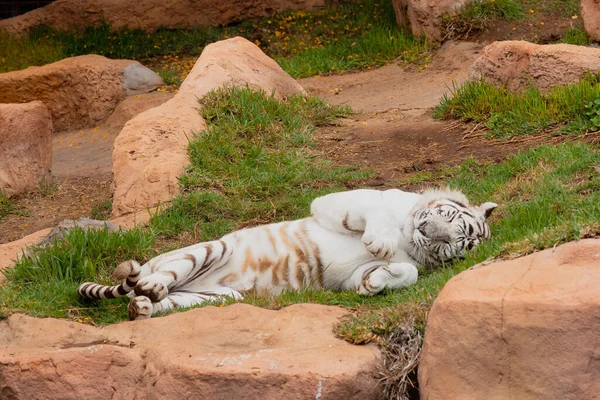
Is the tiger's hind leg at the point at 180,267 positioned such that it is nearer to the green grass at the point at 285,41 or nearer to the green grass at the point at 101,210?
the green grass at the point at 101,210

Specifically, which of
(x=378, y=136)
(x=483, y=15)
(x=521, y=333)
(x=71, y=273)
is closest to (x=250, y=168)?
(x=378, y=136)

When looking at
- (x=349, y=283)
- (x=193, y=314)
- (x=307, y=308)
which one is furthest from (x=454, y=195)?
(x=193, y=314)

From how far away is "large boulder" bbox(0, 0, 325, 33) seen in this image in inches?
536

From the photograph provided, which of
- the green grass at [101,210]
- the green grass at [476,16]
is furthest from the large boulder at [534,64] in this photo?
the green grass at [101,210]

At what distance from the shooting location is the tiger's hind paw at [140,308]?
5078 millimetres

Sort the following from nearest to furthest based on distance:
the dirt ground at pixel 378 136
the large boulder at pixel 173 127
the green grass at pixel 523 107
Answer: the large boulder at pixel 173 127 → the green grass at pixel 523 107 → the dirt ground at pixel 378 136

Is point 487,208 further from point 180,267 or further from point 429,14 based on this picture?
point 429,14

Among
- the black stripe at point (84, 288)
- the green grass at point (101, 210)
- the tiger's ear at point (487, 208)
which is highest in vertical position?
the black stripe at point (84, 288)

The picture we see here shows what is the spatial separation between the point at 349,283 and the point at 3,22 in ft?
32.0

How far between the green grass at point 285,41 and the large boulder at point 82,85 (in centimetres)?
54

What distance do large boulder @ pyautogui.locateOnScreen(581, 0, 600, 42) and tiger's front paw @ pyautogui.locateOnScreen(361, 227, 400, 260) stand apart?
5.66m

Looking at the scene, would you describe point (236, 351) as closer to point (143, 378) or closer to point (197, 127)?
point (143, 378)

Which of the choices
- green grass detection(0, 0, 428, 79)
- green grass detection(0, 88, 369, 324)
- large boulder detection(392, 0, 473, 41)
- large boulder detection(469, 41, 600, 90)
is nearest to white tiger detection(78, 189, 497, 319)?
green grass detection(0, 88, 369, 324)

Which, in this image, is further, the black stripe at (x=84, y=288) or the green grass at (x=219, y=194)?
the green grass at (x=219, y=194)
